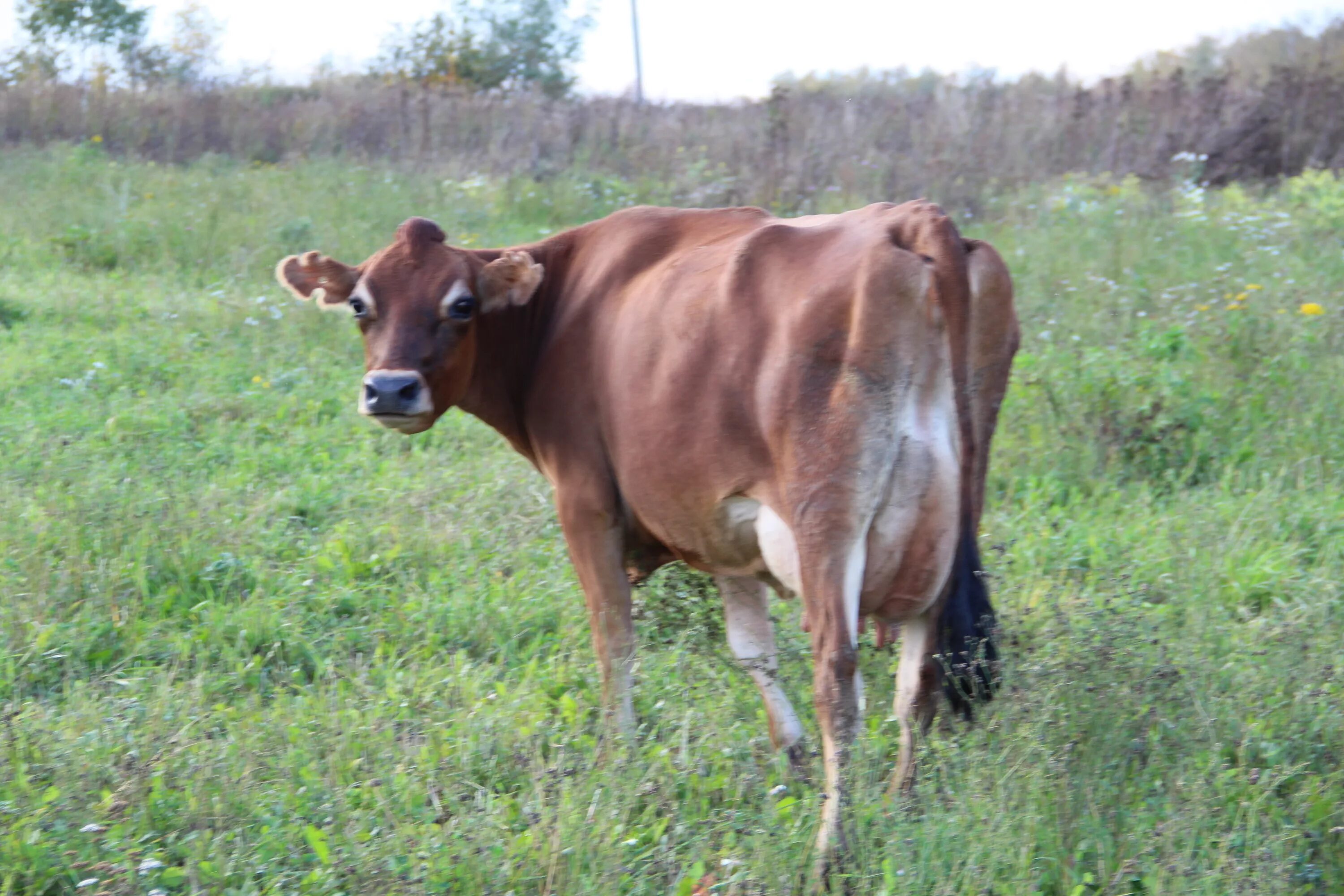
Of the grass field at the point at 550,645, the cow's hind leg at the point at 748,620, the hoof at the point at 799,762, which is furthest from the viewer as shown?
the cow's hind leg at the point at 748,620

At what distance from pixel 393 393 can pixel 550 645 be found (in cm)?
127

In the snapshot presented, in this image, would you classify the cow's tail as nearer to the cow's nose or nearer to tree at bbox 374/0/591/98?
the cow's nose

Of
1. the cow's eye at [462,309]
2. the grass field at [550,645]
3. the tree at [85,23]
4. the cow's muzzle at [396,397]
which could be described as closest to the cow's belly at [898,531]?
the grass field at [550,645]

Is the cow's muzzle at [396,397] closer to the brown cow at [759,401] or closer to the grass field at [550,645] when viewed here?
the brown cow at [759,401]

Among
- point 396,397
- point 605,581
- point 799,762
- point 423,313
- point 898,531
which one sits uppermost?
point 423,313

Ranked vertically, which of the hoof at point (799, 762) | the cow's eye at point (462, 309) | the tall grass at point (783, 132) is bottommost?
the hoof at point (799, 762)

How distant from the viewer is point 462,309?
3904 mm

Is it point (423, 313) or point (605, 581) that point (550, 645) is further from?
point (423, 313)

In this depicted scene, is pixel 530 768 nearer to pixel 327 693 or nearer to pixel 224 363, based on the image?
pixel 327 693

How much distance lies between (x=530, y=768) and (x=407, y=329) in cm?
146

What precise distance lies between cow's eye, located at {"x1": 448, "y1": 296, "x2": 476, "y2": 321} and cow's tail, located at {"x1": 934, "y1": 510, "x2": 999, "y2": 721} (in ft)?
5.90

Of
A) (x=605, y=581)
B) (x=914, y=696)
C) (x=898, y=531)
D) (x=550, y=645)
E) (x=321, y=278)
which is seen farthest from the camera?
(x=550, y=645)

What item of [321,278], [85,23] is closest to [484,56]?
[85,23]

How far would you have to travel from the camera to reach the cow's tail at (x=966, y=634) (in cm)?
315
